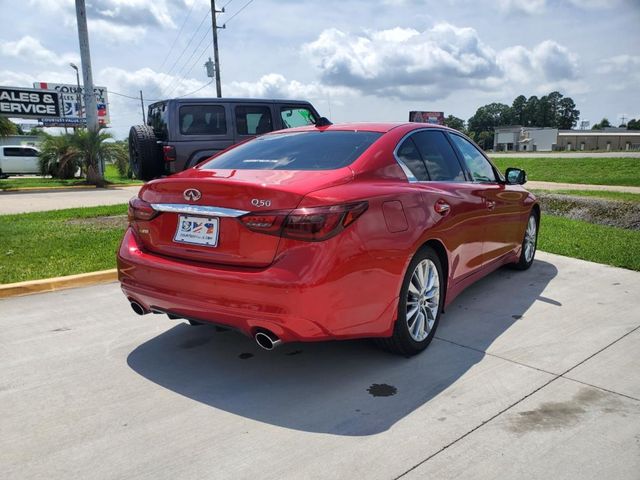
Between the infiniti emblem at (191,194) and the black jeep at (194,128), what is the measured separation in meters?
6.41

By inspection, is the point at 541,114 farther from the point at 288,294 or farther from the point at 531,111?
the point at 288,294

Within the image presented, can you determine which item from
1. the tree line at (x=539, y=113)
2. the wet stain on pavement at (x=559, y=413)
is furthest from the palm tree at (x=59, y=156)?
the tree line at (x=539, y=113)

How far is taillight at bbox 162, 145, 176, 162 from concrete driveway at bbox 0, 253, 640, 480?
5.21 meters

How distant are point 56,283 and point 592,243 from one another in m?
6.51

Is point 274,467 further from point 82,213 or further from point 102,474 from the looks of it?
point 82,213

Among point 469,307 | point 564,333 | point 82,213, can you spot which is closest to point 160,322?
point 469,307

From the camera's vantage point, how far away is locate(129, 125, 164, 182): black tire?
9.23 metres

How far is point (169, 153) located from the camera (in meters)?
9.30

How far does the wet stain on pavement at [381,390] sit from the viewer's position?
305 cm

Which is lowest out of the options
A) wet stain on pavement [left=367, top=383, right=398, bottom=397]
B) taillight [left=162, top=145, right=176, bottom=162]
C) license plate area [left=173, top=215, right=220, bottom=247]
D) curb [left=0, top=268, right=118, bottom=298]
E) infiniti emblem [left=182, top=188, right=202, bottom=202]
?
wet stain on pavement [left=367, top=383, right=398, bottom=397]

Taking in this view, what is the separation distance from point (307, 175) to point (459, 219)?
1.43 metres

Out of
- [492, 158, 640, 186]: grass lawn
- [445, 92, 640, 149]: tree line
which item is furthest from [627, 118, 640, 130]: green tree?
[492, 158, 640, 186]: grass lawn

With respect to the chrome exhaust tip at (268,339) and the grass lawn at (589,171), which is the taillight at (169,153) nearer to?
the chrome exhaust tip at (268,339)

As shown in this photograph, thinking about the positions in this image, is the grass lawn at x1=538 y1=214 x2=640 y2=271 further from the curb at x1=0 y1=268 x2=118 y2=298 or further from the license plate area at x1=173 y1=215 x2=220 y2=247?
the curb at x1=0 y1=268 x2=118 y2=298
